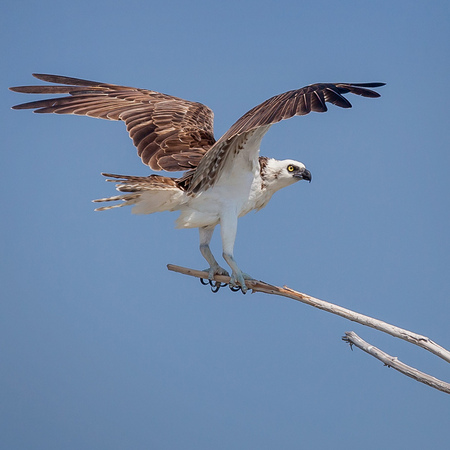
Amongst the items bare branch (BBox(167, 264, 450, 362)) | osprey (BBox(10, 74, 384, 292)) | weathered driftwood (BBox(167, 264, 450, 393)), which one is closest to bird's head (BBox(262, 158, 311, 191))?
osprey (BBox(10, 74, 384, 292))

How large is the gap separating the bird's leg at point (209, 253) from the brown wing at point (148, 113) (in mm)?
631

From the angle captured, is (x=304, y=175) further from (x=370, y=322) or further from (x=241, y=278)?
(x=370, y=322)

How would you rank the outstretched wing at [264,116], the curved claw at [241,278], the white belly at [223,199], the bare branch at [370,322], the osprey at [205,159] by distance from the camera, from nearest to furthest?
the bare branch at [370,322], the outstretched wing at [264,116], the osprey at [205,159], the curved claw at [241,278], the white belly at [223,199]

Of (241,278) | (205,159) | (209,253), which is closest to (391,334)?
(241,278)

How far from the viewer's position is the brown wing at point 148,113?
638 centimetres

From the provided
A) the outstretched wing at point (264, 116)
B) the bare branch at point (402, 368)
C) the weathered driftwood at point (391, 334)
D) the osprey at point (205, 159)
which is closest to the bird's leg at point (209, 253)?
the osprey at point (205, 159)

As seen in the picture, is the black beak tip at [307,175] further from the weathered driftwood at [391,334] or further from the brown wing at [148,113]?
the weathered driftwood at [391,334]

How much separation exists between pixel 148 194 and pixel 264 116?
1238mm

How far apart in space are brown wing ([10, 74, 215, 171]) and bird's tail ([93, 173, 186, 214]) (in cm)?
25

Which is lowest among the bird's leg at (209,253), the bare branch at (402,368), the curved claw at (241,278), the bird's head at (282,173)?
the bare branch at (402,368)

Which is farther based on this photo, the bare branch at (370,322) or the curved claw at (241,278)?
the curved claw at (241,278)

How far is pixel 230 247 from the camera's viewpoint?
5879 mm

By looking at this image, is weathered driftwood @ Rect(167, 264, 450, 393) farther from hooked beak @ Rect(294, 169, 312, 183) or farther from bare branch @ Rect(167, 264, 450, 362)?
hooked beak @ Rect(294, 169, 312, 183)

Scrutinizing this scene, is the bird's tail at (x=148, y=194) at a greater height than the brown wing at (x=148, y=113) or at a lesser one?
lesser
